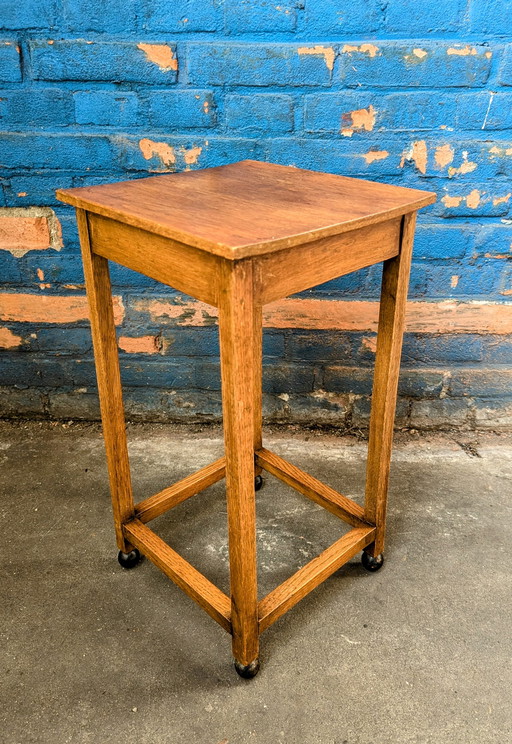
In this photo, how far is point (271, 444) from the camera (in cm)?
228

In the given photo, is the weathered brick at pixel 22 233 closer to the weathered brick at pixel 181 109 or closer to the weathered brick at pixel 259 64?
the weathered brick at pixel 181 109

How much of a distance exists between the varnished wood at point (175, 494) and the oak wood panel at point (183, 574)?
0.05m

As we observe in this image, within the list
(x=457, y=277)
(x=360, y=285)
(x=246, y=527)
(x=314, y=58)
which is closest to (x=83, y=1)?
(x=314, y=58)

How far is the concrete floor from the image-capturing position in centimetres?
134

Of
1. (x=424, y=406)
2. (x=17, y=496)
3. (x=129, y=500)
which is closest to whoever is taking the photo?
(x=129, y=500)

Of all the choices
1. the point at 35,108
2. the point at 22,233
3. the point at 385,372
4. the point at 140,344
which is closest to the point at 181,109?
the point at 35,108

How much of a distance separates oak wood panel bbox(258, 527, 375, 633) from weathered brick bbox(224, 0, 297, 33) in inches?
56.9

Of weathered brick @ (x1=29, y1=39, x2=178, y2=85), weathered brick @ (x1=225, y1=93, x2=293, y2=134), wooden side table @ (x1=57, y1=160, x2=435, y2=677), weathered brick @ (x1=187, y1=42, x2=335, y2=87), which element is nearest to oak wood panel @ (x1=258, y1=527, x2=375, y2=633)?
wooden side table @ (x1=57, y1=160, x2=435, y2=677)

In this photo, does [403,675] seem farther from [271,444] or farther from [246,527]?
[271,444]

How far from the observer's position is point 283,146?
1.90 meters

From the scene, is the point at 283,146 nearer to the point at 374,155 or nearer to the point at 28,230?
the point at 374,155

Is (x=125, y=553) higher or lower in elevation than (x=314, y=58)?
lower

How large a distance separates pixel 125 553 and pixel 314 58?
152 cm

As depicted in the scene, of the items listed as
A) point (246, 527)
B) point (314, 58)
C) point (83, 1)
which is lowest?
point (246, 527)
